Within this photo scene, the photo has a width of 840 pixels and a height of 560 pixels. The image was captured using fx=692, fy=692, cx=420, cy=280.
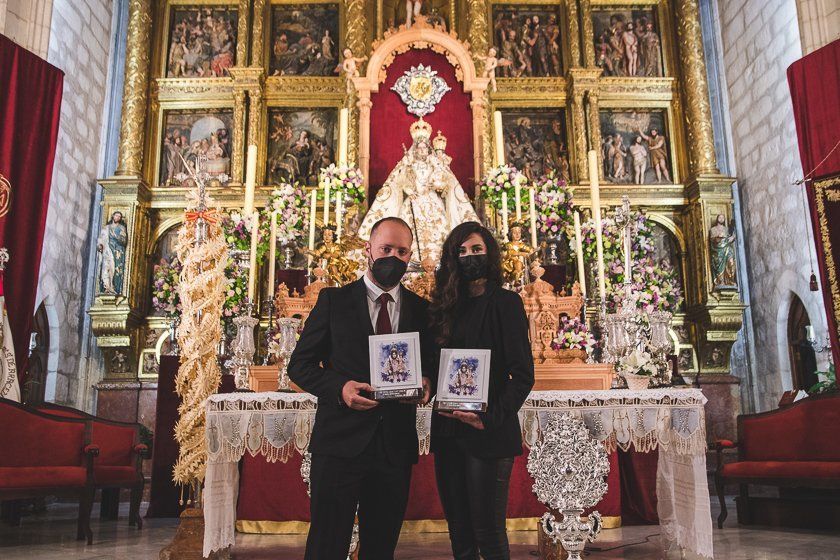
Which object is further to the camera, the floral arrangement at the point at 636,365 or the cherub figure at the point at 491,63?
the cherub figure at the point at 491,63

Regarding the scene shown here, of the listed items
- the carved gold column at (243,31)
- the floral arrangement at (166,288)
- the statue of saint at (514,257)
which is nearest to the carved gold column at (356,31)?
the carved gold column at (243,31)

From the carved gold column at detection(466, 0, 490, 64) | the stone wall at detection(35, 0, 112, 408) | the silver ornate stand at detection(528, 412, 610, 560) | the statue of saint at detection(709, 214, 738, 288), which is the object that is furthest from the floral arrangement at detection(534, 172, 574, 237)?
the stone wall at detection(35, 0, 112, 408)

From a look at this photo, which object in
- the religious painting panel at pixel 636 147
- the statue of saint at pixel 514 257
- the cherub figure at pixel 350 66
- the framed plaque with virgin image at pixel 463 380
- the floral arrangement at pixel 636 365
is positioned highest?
the cherub figure at pixel 350 66

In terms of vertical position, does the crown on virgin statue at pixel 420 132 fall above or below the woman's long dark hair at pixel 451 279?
above

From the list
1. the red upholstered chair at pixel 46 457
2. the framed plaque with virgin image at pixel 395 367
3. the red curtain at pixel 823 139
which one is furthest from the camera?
the red curtain at pixel 823 139

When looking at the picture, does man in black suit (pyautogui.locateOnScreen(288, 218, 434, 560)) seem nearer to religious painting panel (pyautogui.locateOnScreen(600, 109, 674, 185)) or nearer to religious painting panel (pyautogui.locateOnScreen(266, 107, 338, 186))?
religious painting panel (pyautogui.locateOnScreen(266, 107, 338, 186))

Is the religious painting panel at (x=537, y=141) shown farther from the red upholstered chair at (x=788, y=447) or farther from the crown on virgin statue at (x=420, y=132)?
the red upholstered chair at (x=788, y=447)

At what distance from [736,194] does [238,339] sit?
25.0 ft

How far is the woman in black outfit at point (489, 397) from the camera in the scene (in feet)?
7.44

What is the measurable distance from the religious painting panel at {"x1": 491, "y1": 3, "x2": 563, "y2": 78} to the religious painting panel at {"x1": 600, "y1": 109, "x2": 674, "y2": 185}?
43.3 inches

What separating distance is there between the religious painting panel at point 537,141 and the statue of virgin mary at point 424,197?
8.12ft

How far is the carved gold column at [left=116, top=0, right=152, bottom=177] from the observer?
893 cm

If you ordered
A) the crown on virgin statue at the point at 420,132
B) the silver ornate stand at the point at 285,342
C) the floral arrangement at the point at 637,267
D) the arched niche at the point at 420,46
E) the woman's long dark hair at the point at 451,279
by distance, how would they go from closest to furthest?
the woman's long dark hair at the point at 451,279
the silver ornate stand at the point at 285,342
the crown on virgin statue at the point at 420,132
the floral arrangement at the point at 637,267
the arched niche at the point at 420,46

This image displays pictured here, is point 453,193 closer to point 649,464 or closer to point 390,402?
point 649,464
